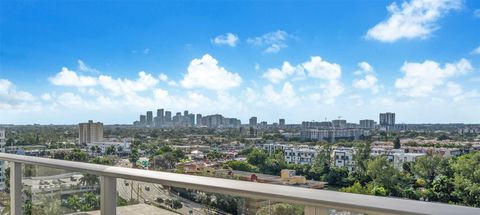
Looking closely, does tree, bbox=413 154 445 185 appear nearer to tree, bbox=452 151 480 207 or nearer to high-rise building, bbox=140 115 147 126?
tree, bbox=452 151 480 207

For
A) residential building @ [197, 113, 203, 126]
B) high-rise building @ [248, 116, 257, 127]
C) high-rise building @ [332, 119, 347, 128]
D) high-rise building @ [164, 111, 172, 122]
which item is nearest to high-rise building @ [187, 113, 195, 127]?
residential building @ [197, 113, 203, 126]

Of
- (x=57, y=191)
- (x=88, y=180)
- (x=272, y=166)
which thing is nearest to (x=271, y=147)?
(x=272, y=166)

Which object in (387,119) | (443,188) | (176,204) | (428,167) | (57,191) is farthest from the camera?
(387,119)

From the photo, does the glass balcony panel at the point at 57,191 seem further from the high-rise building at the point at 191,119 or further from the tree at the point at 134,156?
the high-rise building at the point at 191,119

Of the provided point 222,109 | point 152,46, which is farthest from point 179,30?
point 222,109

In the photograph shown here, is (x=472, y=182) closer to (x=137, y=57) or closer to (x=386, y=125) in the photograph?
(x=386, y=125)

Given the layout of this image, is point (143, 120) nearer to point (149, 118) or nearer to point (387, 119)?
point (149, 118)

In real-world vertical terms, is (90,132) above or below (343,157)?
above
